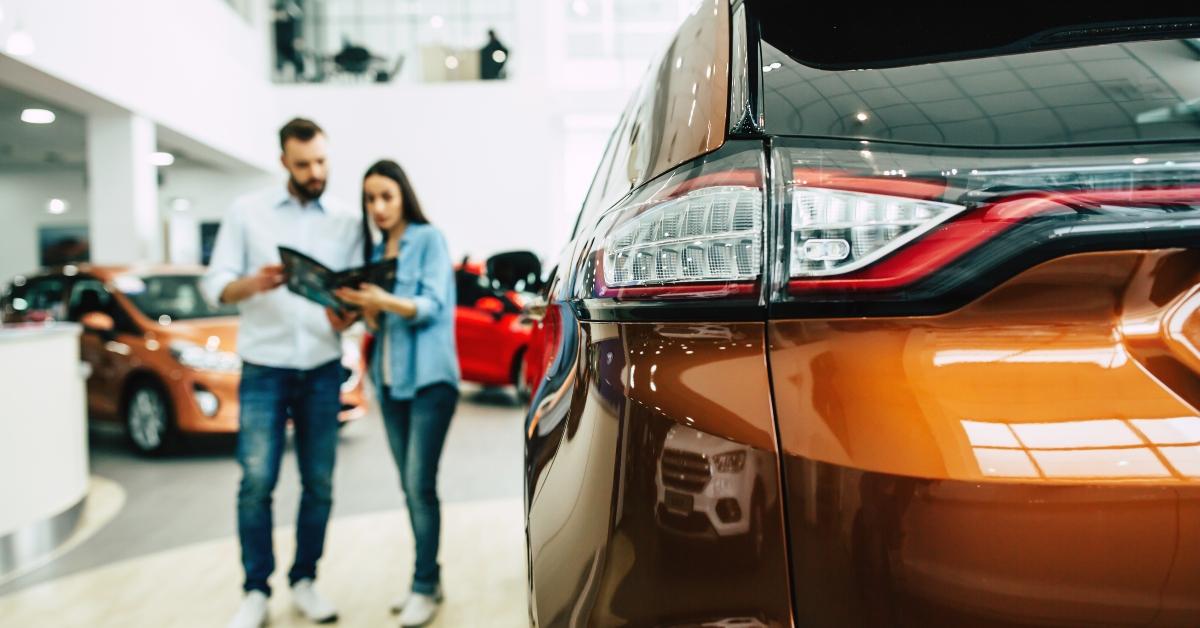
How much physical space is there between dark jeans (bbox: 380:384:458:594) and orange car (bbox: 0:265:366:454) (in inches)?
134

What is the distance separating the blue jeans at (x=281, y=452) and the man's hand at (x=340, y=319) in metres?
0.14

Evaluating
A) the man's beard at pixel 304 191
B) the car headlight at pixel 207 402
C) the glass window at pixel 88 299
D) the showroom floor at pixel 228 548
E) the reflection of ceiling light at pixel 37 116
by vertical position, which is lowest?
the showroom floor at pixel 228 548

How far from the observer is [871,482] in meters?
0.73

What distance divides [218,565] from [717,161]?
3.29 m

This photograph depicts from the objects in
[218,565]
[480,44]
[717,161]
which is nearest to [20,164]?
[480,44]

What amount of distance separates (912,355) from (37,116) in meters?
13.2

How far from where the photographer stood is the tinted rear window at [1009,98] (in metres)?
0.83

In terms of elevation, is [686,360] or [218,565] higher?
[686,360]

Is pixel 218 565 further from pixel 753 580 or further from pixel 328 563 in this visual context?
pixel 753 580

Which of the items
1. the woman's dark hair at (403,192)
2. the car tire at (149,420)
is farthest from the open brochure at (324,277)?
the car tire at (149,420)

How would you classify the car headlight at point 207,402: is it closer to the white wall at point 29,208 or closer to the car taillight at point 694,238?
the car taillight at point 694,238

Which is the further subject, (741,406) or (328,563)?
(328,563)

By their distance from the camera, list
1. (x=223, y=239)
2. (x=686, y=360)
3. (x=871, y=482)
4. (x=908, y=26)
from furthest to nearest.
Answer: (x=223, y=239) < (x=908, y=26) < (x=686, y=360) < (x=871, y=482)

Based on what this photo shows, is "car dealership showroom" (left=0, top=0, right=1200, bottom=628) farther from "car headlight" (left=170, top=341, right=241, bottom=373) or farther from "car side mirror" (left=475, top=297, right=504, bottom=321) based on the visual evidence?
"car side mirror" (left=475, top=297, right=504, bottom=321)
